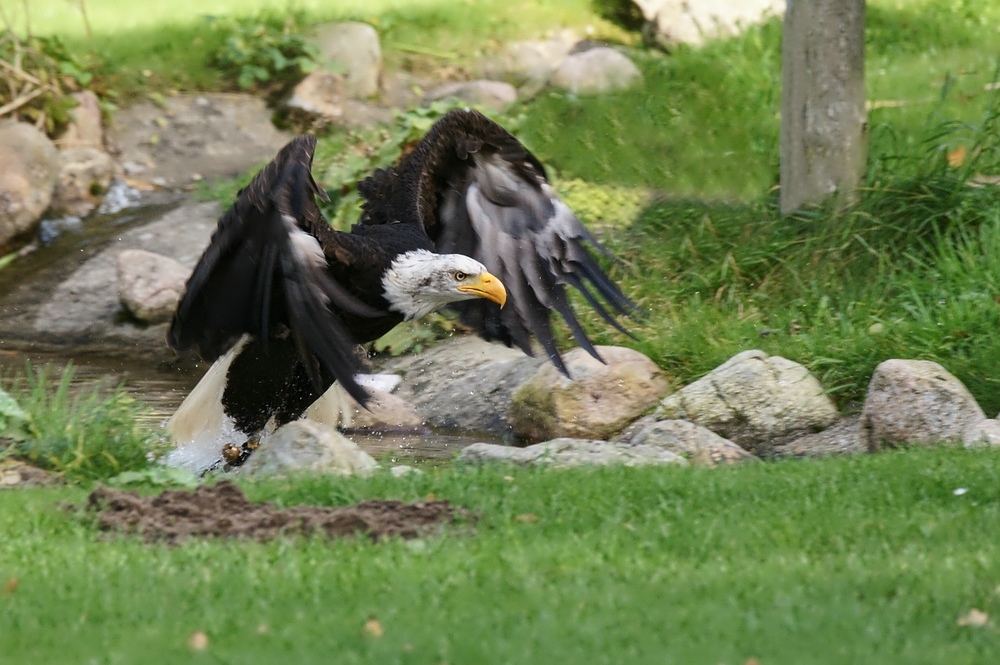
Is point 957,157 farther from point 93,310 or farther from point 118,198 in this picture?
point 118,198

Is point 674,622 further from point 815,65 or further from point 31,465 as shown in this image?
point 815,65

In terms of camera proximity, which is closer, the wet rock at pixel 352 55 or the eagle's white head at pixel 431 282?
the eagle's white head at pixel 431 282

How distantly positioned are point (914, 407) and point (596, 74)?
7.63 metres

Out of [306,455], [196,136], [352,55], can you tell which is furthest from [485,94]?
[306,455]

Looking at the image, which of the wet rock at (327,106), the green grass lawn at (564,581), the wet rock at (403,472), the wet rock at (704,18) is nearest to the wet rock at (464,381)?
the wet rock at (403,472)

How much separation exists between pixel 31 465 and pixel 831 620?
160 inches

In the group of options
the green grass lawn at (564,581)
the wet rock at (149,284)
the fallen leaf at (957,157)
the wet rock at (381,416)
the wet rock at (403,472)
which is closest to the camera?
the green grass lawn at (564,581)

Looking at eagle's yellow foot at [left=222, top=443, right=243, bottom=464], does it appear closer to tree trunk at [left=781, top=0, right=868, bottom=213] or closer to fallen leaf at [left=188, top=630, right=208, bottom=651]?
fallen leaf at [left=188, top=630, right=208, bottom=651]

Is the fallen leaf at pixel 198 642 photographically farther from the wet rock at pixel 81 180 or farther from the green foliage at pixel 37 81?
the green foliage at pixel 37 81

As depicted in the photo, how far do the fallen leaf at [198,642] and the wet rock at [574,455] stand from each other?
2.64 metres

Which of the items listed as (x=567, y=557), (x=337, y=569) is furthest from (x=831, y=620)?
(x=337, y=569)

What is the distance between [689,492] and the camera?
5.09 metres

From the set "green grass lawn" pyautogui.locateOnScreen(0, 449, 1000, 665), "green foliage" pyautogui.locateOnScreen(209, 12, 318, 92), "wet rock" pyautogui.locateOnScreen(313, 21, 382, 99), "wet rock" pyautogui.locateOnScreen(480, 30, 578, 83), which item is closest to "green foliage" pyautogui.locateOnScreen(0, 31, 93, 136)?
"green foliage" pyautogui.locateOnScreen(209, 12, 318, 92)

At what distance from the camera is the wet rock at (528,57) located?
50.9 ft
